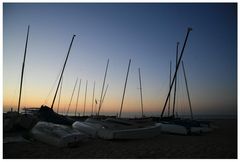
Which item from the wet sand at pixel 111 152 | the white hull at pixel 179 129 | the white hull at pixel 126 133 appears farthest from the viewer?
the white hull at pixel 179 129

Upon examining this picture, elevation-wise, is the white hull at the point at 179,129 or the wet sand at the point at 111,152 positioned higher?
the white hull at the point at 179,129

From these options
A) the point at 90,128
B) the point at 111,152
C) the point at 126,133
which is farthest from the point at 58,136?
the point at 126,133

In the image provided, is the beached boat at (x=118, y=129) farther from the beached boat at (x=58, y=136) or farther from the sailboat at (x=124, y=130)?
the beached boat at (x=58, y=136)

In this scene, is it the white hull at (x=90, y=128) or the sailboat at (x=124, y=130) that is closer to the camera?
the sailboat at (x=124, y=130)

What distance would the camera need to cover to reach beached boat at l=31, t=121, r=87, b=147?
29.3ft

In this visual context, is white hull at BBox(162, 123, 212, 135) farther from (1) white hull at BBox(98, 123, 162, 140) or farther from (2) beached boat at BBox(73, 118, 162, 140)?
(1) white hull at BBox(98, 123, 162, 140)

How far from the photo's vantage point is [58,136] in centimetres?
925

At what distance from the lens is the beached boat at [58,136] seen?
8.94 m

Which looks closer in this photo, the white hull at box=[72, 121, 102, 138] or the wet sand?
the wet sand

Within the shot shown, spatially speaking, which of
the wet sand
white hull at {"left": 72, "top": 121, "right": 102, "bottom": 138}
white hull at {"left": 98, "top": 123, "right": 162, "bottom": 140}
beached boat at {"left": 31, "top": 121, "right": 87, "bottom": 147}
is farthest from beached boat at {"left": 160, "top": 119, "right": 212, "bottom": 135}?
beached boat at {"left": 31, "top": 121, "right": 87, "bottom": 147}

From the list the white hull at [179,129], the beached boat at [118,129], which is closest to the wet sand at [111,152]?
the beached boat at [118,129]

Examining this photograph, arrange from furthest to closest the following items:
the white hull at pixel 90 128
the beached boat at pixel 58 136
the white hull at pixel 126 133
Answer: the white hull at pixel 90 128
the white hull at pixel 126 133
the beached boat at pixel 58 136

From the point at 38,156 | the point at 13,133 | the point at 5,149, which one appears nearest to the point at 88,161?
the point at 38,156

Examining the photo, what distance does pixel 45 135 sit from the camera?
9867 millimetres
